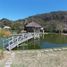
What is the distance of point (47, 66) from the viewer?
838 cm

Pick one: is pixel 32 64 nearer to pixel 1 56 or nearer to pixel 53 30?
pixel 1 56

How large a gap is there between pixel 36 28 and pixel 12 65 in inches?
1762

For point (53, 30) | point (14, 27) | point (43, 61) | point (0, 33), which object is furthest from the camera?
point (53, 30)

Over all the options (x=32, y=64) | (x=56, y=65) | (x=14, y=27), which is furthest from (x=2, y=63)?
(x=14, y=27)

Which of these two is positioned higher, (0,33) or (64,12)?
(64,12)

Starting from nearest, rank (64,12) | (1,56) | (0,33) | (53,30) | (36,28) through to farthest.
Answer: (1,56)
(0,33)
(36,28)
(53,30)
(64,12)

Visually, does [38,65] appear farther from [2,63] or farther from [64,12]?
[64,12]

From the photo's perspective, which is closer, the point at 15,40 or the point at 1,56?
the point at 1,56

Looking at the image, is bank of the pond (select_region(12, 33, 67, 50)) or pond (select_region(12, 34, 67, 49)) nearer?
bank of the pond (select_region(12, 33, 67, 50))

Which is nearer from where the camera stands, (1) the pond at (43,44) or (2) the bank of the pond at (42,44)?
(2) the bank of the pond at (42,44)

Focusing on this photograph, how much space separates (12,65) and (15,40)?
34.2ft

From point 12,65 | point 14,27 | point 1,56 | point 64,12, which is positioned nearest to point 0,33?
point 1,56

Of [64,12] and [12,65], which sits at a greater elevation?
[64,12]

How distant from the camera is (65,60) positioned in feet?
31.3
